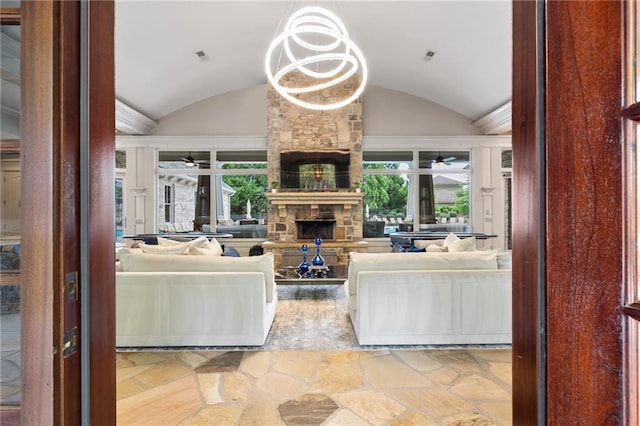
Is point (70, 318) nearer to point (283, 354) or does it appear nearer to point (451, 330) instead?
point (283, 354)

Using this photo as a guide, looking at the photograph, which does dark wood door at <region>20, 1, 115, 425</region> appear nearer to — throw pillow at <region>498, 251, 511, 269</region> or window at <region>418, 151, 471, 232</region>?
throw pillow at <region>498, 251, 511, 269</region>

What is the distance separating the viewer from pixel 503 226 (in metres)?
7.98

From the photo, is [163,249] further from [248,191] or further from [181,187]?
[181,187]

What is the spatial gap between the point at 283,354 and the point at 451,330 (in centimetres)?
154

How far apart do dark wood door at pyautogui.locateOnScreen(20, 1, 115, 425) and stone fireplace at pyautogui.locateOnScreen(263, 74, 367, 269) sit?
670cm

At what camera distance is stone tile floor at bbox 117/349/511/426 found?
203 cm

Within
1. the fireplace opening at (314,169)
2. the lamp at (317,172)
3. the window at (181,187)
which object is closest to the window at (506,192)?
the fireplace opening at (314,169)

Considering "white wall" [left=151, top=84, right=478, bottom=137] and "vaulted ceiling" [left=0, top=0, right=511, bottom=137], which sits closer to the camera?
"vaulted ceiling" [left=0, top=0, right=511, bottom=137]

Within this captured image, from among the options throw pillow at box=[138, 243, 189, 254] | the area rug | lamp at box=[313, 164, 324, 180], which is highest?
lamp at box=[313, 164, 324, 180]

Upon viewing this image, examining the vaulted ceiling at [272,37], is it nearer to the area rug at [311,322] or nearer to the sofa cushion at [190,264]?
the sofa cushion at [190,264]

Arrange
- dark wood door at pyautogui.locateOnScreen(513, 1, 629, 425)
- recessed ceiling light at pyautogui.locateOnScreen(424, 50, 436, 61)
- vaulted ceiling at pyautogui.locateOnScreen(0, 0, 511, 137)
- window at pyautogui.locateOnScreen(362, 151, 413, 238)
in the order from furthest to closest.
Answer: window at pyautogui.locateOnScreen(362, 151, 413, 238) → recessed ceiling light at pyautogui.locateOnScreen(424, 50, 436, 61) → vaulted ceiling at pyautogui.locateOnScreen(0, 0, 511, 137) → dark wood door at pyautogui.locateOnScreen(513, 1, 629, 425)

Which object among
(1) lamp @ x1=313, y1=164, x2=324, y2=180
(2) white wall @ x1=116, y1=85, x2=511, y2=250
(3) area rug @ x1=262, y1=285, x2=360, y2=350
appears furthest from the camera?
(2) white wall @ x1=116, y1=85, x2=511, y2=250

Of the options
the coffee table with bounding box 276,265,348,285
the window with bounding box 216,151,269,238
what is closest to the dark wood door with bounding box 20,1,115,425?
the coffee table with bounding box 276,265,348,285

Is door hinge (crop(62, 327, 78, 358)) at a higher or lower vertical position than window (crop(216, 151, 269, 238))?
lower
